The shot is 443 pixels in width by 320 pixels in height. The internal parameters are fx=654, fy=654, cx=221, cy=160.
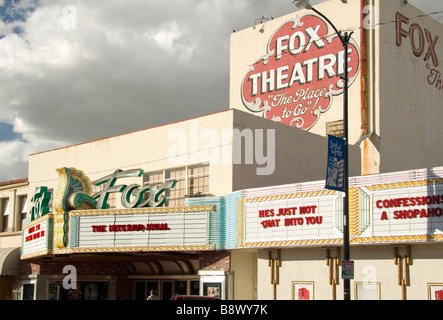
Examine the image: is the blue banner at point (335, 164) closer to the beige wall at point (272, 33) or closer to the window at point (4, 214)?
the beige wall at point (272, 33)

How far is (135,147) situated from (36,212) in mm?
5709

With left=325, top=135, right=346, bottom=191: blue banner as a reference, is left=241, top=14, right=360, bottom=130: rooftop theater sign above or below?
above

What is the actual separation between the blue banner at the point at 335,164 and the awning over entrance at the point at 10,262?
70.4ft

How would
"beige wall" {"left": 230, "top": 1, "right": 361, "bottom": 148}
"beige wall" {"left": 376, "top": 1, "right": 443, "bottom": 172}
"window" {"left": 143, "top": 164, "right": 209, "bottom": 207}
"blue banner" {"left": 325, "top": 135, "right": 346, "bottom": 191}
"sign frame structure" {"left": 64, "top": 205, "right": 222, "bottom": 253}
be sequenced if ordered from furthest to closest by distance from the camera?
"beige wall" {"left": 230, "top": 1, "right": 361, "bottom": 148}
"beige wall" {"left": 376, "top": 1, "right": 443, "bottom": 172}
"window" {"left": 143, "top": 164, "right": 209, "bottom": 207}
"sign frame structure" {"left": 64, "top": 205, "right": 222, "bottom": 253}
"blue banner" {"left": 325, "top": 135, "right": 346, "bottom": 191}

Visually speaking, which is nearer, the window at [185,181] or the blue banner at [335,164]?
the blue banner at [335,164]

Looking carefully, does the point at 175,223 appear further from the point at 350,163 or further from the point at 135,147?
the point at 350,163

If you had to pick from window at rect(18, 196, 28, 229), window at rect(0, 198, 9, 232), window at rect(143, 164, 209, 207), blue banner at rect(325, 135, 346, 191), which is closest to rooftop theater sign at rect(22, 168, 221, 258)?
window at rect(143, 164, 209, 207)

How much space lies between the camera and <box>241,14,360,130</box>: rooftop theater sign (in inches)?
1451

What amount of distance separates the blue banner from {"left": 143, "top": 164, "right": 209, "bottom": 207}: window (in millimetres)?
9087

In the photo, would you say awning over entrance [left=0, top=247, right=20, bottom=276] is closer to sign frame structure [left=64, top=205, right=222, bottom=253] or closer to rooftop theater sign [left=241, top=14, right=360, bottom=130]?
sign frame structure [left=64, top=205, right=222, bottom=253]

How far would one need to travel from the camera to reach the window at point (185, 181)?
26922 millimetres

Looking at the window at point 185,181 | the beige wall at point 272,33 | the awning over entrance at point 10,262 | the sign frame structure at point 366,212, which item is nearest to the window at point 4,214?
the awning over entrance at point 10,262

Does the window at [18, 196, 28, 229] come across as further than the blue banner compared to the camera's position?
Yes

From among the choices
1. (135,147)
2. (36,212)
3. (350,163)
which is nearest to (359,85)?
(350,163)
